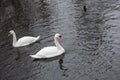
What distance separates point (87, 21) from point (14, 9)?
12.3 metres

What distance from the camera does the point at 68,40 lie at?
21125 mm

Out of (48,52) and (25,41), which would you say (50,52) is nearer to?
(48,52)

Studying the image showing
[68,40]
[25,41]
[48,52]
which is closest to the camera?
[48,52]

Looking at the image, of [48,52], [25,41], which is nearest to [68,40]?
[48,52]

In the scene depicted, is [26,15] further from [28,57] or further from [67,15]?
[28,57]

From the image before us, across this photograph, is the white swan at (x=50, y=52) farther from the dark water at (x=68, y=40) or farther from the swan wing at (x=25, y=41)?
the swan wing at (x=25, y=41)

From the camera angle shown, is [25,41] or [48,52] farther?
[25,41]

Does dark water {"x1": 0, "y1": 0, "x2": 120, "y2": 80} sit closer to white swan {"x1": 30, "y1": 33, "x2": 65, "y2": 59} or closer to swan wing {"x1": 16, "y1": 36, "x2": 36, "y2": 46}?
white swan {"x1": 30, "y1": 33, "x2": 65, "y2": 59}

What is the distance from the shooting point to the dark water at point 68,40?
16.8m

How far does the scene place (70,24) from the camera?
79.9 ft

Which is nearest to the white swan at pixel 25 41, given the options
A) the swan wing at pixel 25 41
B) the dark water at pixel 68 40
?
the swan wing at pixel 25 41

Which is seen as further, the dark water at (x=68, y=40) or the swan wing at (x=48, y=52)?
the swan wing at (x=48, y=52)

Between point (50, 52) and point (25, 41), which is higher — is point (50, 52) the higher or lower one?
the lower one

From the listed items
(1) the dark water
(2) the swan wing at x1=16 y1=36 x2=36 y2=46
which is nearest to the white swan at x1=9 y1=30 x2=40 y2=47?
(2) the swan wing at x1=16 y1=36 x2=36 y2=46
